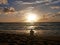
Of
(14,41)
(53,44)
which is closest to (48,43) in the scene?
(53,44)

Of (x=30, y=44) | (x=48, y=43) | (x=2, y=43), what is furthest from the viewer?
(x=2, y=43)

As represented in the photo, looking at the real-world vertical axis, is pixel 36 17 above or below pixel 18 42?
above

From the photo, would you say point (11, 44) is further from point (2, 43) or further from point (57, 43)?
point (57, 43)

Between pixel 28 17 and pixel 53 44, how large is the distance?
34.5 feet

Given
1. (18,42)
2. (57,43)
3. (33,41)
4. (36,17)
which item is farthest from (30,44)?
(36,17)

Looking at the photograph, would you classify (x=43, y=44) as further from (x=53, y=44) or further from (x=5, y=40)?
(x=5, y=40)

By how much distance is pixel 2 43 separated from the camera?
41.7ft

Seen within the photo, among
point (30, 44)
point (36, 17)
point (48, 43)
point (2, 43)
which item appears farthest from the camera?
point (36, 17)

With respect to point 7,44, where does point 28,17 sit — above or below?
above

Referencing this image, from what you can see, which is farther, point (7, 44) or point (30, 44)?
point (7, 44)

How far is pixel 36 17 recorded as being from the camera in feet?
72.4

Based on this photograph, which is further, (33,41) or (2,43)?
(2,43)

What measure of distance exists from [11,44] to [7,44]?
0.40 meters

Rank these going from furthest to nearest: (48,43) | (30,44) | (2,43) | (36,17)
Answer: (36,17), (2,43), (48,43), (30,44)
